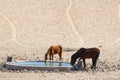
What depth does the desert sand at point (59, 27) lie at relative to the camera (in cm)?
3187

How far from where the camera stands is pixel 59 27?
43344 mm

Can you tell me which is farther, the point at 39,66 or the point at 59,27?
the point at 59,27

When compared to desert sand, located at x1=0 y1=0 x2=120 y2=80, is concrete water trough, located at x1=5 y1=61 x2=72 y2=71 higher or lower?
lower

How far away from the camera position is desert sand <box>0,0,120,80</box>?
105ft

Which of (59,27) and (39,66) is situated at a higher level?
(59,27)

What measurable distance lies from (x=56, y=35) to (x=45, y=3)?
10.8 metres

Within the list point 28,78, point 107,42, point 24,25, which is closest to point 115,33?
point 107,42

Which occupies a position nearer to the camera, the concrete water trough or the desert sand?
the concrete water trough

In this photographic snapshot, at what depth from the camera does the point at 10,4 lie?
5028 cm

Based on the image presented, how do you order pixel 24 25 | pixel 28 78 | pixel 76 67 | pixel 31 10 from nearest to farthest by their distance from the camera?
pixel 28 78 → pixel 76 67 → pixel 24 25 → pixel 31 10

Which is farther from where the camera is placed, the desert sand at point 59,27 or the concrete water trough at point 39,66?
the desert sand at point 59,27

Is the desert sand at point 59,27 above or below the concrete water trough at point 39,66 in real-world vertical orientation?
above

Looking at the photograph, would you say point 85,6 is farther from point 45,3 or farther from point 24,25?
point 24,25

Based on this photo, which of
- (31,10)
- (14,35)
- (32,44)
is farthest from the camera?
(31,10)
